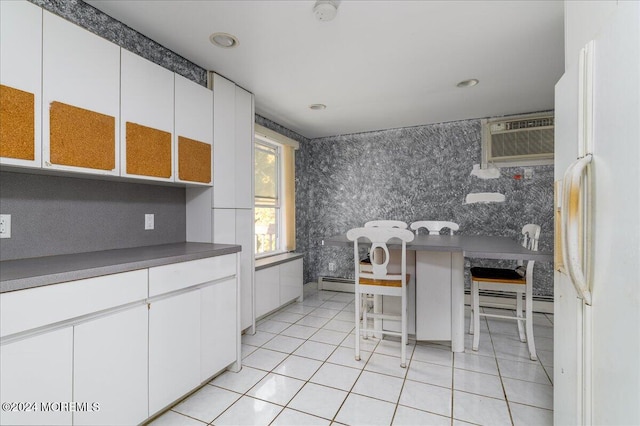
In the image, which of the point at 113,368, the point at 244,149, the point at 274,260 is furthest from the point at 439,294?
the point at 113,368

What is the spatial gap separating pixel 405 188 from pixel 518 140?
1415 millimetres

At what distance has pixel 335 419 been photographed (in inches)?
68.3

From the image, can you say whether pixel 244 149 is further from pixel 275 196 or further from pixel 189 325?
pixel 189 325

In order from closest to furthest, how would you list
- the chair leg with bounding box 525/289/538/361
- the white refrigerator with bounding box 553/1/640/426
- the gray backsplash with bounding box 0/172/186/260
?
the white refrigerator with bounding box 553/1/640/426
the gray backsplash with bounding box 0/172/186/260
the chair leg with bounding box 525/289/538/361

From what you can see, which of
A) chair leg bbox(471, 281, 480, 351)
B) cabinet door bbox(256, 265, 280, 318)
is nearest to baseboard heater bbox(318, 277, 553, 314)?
chair leg bbox(471, 281, 480, 351)

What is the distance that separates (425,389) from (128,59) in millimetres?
2832

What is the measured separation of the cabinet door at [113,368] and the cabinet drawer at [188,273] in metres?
0.14

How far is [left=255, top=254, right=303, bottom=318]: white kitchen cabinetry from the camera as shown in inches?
126

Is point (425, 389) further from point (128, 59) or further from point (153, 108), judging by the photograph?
point (128, 59)

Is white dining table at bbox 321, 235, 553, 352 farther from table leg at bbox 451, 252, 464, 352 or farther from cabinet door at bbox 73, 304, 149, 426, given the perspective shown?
cabinet door at bbox 73, 304, 149, 426

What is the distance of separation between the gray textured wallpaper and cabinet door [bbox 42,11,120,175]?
Result: 2.81m

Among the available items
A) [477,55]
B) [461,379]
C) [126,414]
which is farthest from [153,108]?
[461,379]

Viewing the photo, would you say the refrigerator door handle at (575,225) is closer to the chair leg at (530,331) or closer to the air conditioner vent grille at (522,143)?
the chair leg at (530,331)

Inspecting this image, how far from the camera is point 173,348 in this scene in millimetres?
1764
